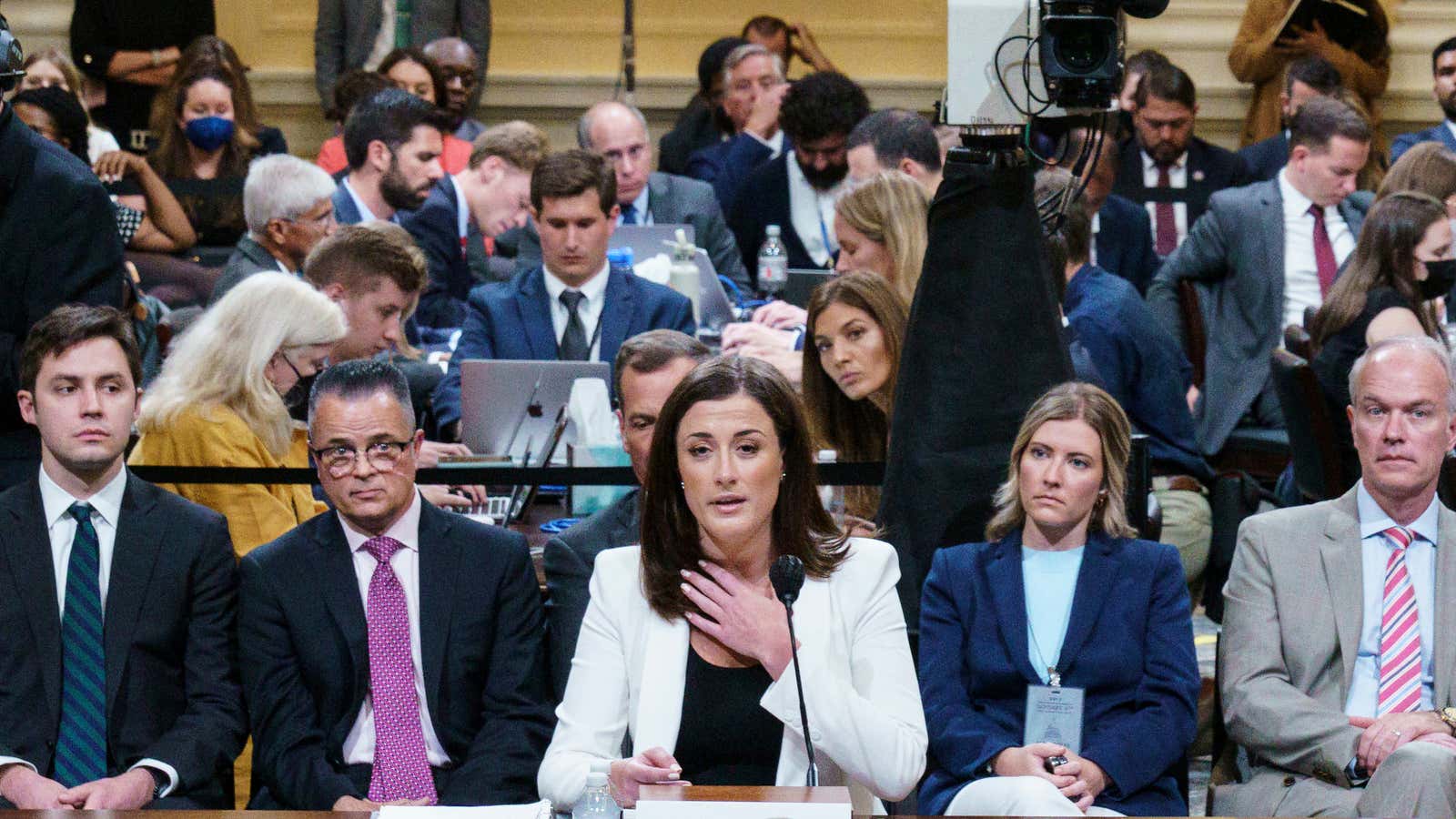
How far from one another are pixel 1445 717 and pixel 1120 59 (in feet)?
4.47

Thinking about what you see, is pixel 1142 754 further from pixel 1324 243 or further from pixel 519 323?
→ pixel 1324 243

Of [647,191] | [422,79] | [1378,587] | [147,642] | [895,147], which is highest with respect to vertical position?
[422,79]

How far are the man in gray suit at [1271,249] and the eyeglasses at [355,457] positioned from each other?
3.91m

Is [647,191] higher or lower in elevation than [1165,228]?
higher

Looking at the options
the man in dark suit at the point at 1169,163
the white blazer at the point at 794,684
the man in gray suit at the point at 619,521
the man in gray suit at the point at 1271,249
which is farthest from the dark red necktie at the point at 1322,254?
→ the white blazer at the point at 794,684

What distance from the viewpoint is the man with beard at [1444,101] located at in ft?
26.8

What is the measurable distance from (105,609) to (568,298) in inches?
92.9

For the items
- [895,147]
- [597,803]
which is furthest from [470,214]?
[597,803]

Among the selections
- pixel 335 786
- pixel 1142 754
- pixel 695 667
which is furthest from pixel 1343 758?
pixel 335 786

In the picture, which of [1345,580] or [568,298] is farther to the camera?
[568,298]

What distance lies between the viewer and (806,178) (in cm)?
811

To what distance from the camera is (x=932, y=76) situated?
34.3 ft

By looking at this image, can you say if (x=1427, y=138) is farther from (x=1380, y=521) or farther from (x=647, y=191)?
(x=1380, y=521)

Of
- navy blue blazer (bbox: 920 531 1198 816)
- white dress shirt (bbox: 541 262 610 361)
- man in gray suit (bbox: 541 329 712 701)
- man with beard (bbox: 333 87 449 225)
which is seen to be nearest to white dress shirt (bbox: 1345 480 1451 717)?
navy blue blazer (bbox: 920 531 1198 816)
